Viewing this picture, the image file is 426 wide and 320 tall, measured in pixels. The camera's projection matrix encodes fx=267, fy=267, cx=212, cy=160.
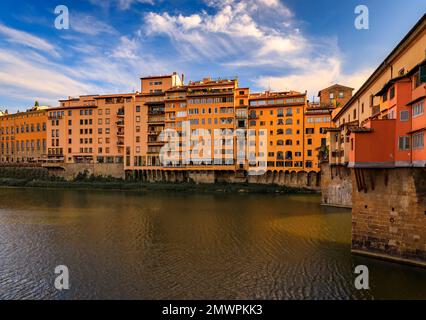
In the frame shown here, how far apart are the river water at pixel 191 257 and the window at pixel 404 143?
663 centimetres

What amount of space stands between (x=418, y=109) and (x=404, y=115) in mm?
1003

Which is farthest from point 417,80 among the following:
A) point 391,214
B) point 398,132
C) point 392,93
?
point 391,214

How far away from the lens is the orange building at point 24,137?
72.1 metres

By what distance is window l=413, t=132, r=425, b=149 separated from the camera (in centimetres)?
1355

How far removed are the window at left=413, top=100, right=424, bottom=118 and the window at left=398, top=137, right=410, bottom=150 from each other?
1.36 m

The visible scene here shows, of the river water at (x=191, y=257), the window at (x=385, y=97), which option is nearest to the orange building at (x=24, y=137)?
the river water at (x=191, y=257)

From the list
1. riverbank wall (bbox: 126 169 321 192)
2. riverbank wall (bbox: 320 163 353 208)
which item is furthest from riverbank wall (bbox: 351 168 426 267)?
riverbank wall (bbox: 126 169 321 192)

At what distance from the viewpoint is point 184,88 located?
5703 centimetres

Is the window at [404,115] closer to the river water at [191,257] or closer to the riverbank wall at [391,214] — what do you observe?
the riverbank wall at [391,214]

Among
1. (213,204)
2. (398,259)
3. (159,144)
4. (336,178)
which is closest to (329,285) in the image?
(398,259)

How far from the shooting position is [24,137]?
2960 inches

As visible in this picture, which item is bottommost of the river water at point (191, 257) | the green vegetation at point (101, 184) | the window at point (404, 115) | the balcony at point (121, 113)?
the river water at point (191, 257)

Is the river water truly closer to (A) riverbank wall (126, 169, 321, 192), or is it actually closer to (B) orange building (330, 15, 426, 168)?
(B) orange building (330, 15, 426, 168)
